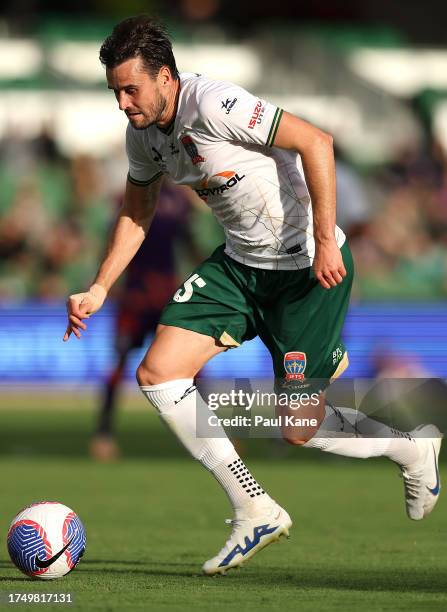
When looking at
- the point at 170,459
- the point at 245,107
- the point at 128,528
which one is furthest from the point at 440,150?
the point at 245,107

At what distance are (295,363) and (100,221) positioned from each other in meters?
12.8

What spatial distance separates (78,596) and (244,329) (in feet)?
5.17

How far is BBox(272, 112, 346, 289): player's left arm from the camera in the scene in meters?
5.97

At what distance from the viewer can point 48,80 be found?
22078 mm

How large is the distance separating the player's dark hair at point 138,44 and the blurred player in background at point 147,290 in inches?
232

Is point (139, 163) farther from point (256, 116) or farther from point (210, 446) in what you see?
point (210, 446)

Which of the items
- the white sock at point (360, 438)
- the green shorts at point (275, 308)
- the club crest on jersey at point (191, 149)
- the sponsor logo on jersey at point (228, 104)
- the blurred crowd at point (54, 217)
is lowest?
the blurred crowd at point (54, 217)

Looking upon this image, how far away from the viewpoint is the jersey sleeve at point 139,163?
648 centimetres

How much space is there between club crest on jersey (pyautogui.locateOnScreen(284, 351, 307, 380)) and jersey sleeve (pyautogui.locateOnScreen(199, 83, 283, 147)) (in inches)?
42.0

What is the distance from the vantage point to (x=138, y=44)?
5.93m

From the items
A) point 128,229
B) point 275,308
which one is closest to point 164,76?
point 128,229

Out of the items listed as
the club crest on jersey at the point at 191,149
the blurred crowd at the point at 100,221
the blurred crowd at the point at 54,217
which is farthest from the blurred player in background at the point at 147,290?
the club crest on jersey at the point at 191,149

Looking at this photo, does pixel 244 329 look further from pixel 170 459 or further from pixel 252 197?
pixel 170 459

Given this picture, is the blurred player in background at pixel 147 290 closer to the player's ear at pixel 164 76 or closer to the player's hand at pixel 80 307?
the player's hand at pixel 80 307
